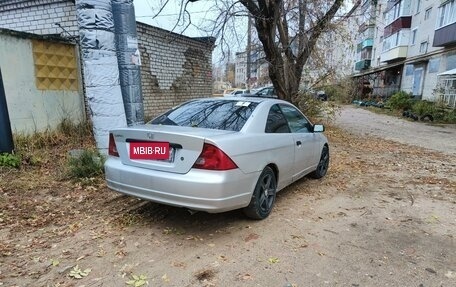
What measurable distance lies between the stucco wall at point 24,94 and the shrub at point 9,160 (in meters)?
1.38

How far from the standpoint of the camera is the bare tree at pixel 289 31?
9.20m

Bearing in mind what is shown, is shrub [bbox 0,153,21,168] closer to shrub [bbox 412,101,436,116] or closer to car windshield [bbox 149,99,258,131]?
car windshield [bbox 149,99,258,131]

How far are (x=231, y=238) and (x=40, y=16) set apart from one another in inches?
319

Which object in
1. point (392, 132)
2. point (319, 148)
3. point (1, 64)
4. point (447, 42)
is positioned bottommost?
point (392, 132)

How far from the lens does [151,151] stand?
133 inches

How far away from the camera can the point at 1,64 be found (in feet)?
21.1

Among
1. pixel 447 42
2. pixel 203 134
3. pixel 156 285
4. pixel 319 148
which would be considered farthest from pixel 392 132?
pixel 156 285

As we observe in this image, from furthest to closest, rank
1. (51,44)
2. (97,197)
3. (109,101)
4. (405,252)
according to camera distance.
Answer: (51,44)
(109,101)
(97,197)
(405,252)

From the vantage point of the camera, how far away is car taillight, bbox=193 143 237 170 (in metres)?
3.16

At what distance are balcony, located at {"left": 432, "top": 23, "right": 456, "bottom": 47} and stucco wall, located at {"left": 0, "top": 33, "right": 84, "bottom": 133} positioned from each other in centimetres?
2067

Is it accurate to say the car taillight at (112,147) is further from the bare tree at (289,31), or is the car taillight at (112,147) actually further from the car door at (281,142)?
the bare tree at (289,31)

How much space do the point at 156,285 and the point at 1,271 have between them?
1.33 m

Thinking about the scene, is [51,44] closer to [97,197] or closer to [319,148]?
[97,197]

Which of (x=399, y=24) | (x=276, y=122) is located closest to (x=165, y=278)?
(x=276, y=122)
